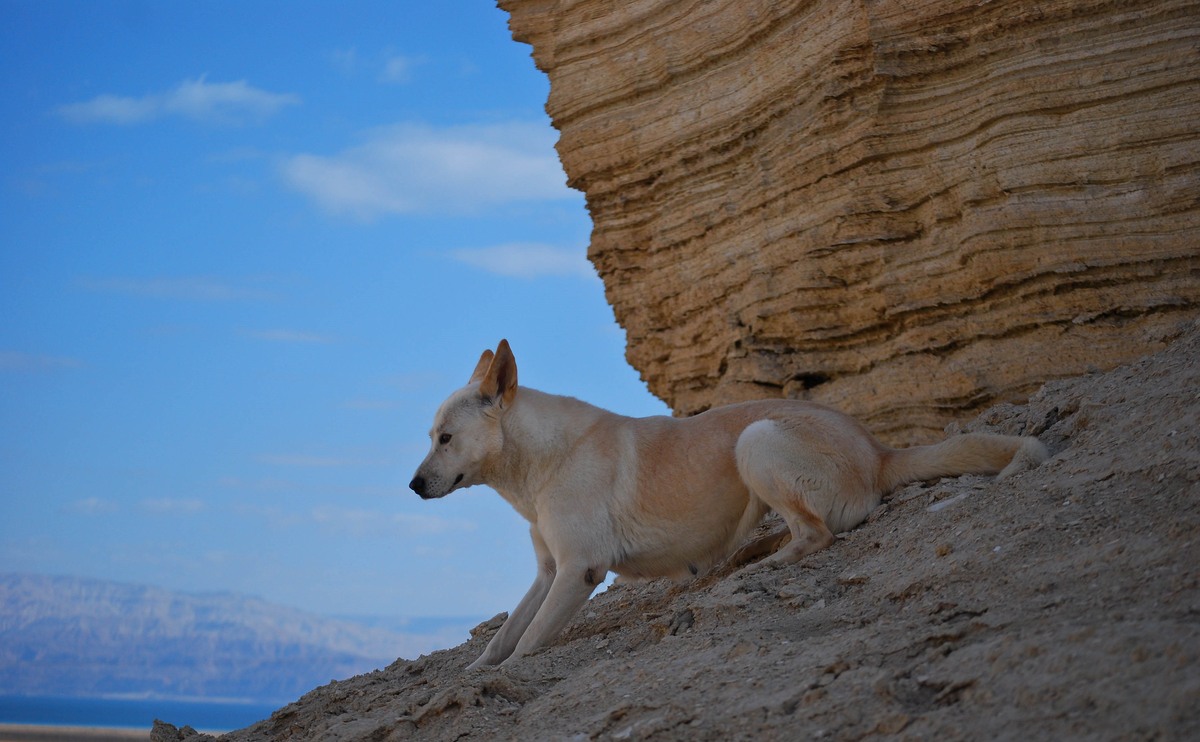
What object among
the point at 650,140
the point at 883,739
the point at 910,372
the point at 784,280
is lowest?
the point at 883,739

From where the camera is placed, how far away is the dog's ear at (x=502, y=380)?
602cm

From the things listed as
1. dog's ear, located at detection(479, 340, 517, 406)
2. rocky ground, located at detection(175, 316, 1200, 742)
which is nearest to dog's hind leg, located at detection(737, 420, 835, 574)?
rocky ground, located at detection(175, 316, 1200, 742)

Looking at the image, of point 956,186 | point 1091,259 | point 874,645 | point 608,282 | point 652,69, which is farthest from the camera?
point 608,282

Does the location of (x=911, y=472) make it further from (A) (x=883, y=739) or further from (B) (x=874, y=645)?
(A) (x=883, y=739)

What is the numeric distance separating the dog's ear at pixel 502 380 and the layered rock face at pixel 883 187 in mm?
4400

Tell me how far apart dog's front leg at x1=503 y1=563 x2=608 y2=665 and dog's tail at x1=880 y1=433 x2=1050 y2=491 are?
197cm

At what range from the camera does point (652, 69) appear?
10859 mm

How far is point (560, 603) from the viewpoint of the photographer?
17.8ft

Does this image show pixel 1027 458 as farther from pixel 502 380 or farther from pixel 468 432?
pixel 468 432

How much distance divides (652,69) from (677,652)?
8306 mm

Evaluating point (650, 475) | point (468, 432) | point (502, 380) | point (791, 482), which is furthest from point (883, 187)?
point (468, 432)

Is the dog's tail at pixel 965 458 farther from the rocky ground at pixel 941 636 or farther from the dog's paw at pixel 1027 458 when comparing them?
the rocky ground at pixel 941 636

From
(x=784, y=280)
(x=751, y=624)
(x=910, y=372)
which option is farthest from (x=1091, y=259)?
(x=751, y=624)

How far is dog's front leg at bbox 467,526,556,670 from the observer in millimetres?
5629
